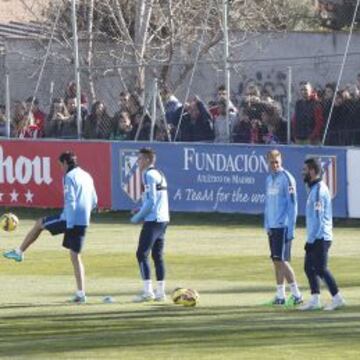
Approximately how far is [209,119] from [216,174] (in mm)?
1122

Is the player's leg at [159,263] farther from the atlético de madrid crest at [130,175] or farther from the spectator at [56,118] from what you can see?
the spectator at [56,118]

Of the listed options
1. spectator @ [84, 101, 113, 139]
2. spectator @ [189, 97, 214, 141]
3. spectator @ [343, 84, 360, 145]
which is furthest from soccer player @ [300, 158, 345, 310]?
spectator @ [84, 101, 113, 139]

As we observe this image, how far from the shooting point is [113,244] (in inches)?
1129

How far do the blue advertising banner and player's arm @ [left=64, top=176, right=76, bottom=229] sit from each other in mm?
10759

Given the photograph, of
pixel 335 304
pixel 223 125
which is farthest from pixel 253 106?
pixel 335 304

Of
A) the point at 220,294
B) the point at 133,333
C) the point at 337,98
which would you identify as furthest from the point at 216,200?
the point at 133,333

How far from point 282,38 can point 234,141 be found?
973cm

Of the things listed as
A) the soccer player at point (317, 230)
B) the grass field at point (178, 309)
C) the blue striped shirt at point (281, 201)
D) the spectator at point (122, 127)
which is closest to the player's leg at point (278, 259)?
the blue striped shirt at point (281, 201)

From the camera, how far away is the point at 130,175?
33.5 meters

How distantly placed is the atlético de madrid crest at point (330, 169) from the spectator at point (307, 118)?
504mm

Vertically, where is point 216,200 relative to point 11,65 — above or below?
below

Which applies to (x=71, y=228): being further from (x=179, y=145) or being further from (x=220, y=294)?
(x=179, y=145)

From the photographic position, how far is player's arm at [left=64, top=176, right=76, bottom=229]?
67.3ft

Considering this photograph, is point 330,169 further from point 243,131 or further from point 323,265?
point 323,265
